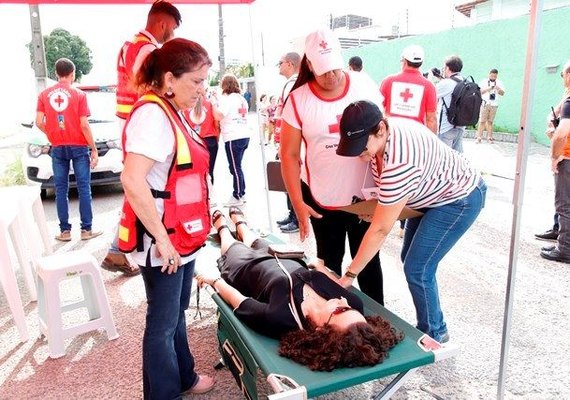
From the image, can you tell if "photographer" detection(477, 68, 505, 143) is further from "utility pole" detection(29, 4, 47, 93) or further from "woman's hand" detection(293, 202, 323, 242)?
"woman's hand" detection(293, 202, 323, 242)

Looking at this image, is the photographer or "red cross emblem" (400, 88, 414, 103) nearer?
"red cross emblem" (400, 88, 414, 103)

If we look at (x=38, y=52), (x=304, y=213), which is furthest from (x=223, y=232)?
(x=38, y=52)

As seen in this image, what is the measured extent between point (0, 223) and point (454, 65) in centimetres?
450

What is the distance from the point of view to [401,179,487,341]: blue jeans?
2.09 metres

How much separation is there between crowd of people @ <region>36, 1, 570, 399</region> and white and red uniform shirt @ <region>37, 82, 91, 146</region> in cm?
151

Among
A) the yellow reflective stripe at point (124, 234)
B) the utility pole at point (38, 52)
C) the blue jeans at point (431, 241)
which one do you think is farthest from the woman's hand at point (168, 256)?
the utility pole at point (38, 52)

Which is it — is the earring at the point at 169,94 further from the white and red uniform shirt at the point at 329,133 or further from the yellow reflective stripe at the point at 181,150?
the white and red uniform shirt at the point at 329,133

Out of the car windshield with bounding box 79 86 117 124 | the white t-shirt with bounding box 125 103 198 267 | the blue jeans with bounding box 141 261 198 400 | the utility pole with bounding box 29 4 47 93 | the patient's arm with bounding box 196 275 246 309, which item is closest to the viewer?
the white t-shirt with bounding box 125 103 198 267

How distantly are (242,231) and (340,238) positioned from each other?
3.08 ft

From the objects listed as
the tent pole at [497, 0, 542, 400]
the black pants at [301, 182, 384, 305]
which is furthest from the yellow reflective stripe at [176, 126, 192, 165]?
the tent pole at [497, 0, 542, 400]

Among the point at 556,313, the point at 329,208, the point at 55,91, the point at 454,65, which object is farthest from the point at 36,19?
the point at 556,313

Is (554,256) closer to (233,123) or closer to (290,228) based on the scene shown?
(290,228)

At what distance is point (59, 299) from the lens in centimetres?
256

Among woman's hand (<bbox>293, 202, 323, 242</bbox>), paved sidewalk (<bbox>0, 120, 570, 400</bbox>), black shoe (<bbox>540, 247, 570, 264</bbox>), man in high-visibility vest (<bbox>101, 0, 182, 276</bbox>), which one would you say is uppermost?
man in high-visibility vest (<bbox>101, 0, 182, 276</bbox>)
